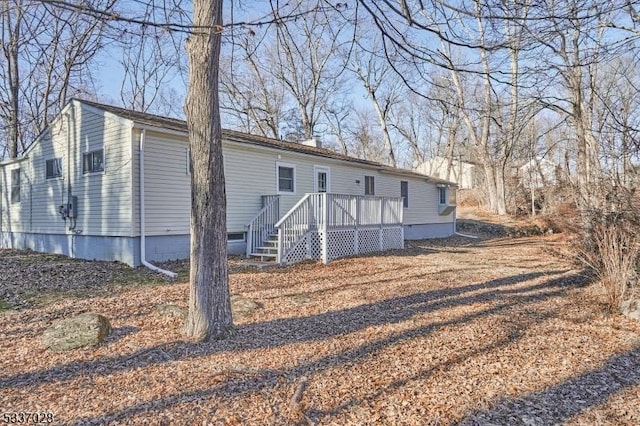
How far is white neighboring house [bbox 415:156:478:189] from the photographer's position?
137 ft

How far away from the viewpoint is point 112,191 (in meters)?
10.1

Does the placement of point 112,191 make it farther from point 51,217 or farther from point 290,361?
point 290,361

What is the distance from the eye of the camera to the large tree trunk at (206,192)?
4.52m

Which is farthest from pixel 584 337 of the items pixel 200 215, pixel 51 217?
pixel 51 217

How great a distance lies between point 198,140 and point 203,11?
1489 millimetres

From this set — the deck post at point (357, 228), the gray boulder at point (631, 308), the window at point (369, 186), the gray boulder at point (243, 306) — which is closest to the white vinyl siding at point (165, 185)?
the gray boulder at point (243, 306)

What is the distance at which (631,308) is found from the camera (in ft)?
19.1

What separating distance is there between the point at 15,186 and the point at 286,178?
9.36 metres

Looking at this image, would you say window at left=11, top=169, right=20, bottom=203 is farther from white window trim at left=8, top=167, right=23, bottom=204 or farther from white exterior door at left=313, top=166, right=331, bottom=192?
white exterior door at left=313, top=166, right=331, bottom=192

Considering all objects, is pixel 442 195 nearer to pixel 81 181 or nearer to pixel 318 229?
pixel 318 229

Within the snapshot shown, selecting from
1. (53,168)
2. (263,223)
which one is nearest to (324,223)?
(263,223)

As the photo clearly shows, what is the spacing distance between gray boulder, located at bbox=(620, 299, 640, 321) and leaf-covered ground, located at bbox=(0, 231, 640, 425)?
0.48 ft

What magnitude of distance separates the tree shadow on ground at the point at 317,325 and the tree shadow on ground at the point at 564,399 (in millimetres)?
1771

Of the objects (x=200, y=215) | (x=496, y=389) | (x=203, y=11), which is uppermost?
(x=203, y=11)
